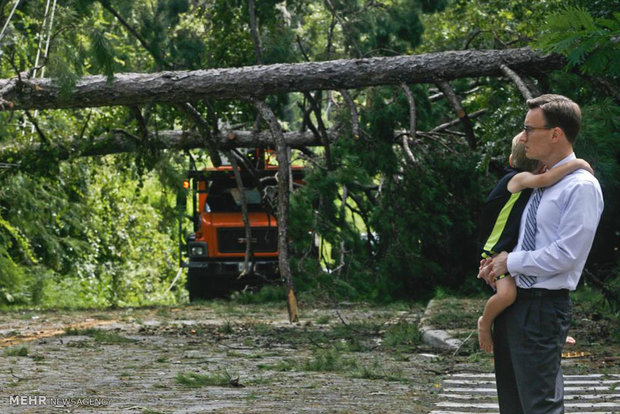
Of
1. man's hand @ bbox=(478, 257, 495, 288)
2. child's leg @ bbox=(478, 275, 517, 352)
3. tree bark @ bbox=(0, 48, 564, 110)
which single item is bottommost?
child's leg @ bbox=(478, 275, 517, 352)

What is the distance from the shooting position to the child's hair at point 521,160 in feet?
13.4

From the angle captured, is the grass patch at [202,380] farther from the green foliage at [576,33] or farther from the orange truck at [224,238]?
the orange truck at [224,238]

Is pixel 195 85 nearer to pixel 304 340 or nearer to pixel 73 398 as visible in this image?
pixel 304 340

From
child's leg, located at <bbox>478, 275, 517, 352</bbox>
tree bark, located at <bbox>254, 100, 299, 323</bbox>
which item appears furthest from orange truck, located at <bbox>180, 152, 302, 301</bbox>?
child's leg, located at <bbox>478, 275, 517, 352</bbox>

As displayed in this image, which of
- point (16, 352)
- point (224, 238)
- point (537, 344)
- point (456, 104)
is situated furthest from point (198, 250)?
point (537, 344)

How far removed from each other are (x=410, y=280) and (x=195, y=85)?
5649 mm

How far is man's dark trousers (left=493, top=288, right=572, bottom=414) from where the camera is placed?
3850 mm

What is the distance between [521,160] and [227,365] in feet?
16.7

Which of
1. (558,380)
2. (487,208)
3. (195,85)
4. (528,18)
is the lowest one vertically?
(558,380)

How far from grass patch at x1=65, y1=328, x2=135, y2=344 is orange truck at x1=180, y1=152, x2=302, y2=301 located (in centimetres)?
676

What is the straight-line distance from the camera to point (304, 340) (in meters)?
10.7

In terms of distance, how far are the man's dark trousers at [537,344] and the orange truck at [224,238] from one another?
14.3 meters

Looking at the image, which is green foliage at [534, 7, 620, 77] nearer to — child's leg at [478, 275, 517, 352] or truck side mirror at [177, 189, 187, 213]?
child's leg at [478, 275, 517, 352]

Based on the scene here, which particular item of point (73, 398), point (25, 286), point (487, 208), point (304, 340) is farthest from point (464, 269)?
point (487, 208)
